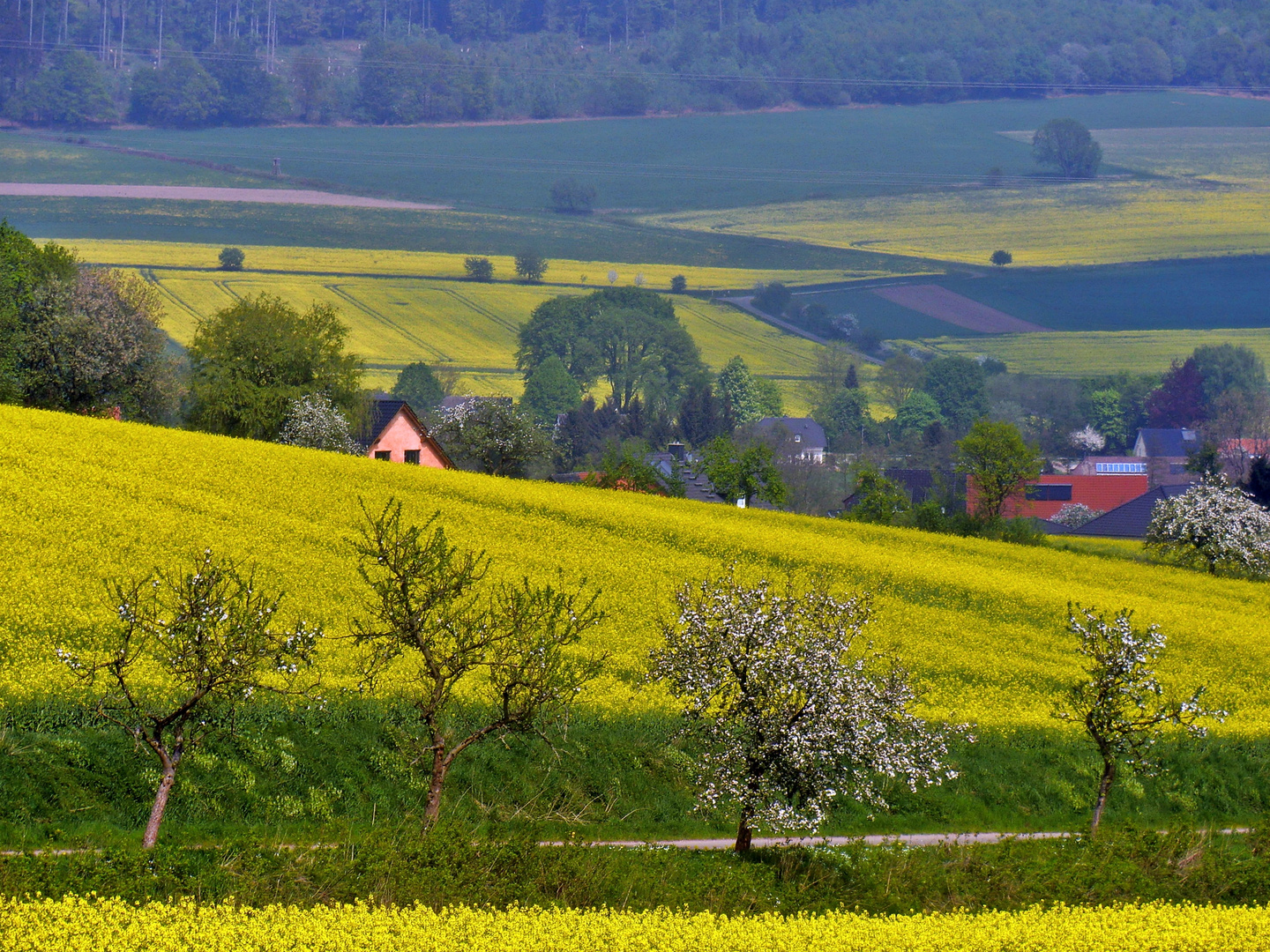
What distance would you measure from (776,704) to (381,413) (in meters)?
53.9

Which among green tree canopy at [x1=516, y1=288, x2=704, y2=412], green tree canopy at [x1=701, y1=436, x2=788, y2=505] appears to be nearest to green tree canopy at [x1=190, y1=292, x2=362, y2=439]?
green tree canopy at [x1=701, y1=436, x2=788, y2=505]

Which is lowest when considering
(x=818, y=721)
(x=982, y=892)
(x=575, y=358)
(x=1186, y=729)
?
(x=575, y=358)

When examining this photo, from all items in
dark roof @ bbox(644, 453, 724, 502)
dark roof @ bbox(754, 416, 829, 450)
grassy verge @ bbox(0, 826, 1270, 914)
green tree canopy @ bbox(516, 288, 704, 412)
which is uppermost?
grassy verge @ bbox(0, 826, 1270, 914)

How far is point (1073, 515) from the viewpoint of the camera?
4820 inches

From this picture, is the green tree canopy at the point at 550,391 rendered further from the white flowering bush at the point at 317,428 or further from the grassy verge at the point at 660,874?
the grassy verge at the point at 660,874

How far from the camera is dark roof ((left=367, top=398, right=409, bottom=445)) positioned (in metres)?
71.2

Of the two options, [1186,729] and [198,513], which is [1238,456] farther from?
[198,513]

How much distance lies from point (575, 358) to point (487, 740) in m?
165

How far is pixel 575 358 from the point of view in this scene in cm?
19138

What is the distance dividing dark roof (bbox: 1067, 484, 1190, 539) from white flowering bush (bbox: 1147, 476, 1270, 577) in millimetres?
25076

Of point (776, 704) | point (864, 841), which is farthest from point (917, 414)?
point (776, 704)

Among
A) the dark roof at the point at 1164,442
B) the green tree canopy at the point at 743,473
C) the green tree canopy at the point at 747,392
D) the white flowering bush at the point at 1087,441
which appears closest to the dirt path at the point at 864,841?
the green tree canopy at the point at 743,473

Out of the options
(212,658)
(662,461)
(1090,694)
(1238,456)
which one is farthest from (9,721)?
(1238,456)

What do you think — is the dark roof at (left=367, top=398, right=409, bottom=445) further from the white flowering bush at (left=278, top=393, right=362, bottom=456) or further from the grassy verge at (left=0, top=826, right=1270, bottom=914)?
the grassy verge at (left=0, top=826, right=1270, bottom=914)
